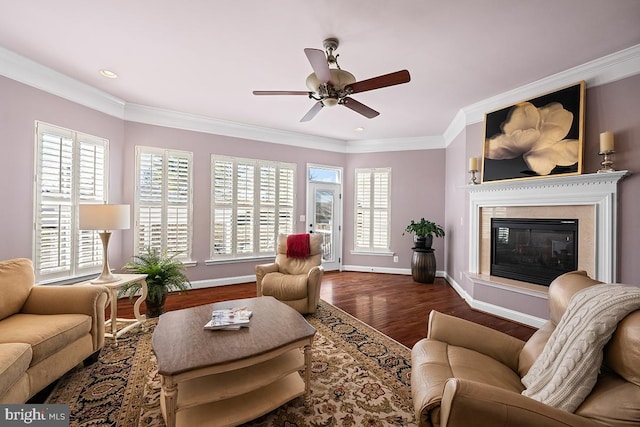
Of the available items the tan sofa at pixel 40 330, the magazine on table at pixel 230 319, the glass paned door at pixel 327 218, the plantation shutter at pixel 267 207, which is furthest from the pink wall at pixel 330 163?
the magazine on table at pixel 230 319

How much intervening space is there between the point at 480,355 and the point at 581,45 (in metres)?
2.86

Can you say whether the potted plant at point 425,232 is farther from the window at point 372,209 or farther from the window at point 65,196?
the window at point 65,196

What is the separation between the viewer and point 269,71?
10.0 ft

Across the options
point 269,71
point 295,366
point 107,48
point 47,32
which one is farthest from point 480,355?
point 47,32

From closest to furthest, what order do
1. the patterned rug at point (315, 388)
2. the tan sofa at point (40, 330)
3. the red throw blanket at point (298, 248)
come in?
the tan sofa at point (40, 330), the patterned rug at point (315, 388), the red throw blanket at point (298, 248)

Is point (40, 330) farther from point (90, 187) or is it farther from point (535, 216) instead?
point (535, 216)

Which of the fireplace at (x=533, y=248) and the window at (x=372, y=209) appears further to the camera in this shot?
the window at (x=372, y=209)

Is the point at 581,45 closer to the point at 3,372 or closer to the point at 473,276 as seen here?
the point at 473,276

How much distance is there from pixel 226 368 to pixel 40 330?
1.37 metres

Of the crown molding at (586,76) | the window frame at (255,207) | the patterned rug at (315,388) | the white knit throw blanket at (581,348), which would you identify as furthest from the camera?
the window frame at (255,207)

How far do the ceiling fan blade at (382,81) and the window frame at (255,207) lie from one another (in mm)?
3126

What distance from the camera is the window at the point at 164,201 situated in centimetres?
423

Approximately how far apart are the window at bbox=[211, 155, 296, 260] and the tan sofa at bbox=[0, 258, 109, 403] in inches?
99.2

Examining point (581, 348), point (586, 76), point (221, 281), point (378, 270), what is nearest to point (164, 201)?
point (221, 281)
